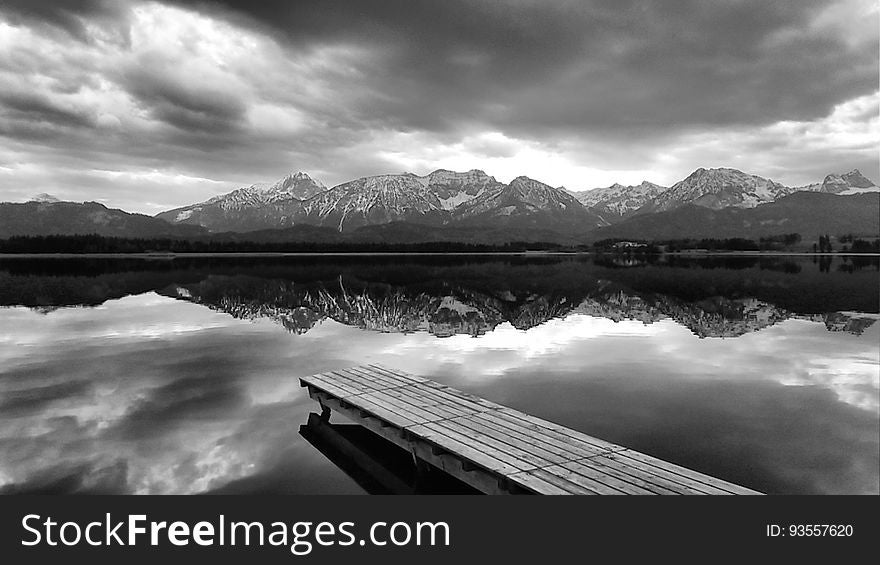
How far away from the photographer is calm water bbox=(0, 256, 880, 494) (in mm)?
14820

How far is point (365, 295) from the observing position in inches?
2419

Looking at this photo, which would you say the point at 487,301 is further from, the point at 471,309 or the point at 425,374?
the point at 425,374

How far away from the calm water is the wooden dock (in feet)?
6.53

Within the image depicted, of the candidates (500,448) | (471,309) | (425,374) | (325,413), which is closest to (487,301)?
(471,309)

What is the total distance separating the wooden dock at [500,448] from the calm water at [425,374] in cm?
199

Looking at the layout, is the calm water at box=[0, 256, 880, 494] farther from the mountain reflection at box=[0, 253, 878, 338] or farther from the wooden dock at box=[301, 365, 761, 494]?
the wooden dock at box=[301, 365, 761, 494]

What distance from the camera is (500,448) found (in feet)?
43.7

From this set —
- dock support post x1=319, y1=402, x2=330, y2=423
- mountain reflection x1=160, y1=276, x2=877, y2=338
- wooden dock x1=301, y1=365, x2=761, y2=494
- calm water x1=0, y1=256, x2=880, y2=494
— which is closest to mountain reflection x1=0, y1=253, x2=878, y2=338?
mountain reflection x1=160, y1=276, x2=877, y2=338

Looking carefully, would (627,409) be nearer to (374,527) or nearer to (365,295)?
(374,527)

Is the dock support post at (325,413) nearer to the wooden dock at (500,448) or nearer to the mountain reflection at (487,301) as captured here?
the wooden dock at (500,448)

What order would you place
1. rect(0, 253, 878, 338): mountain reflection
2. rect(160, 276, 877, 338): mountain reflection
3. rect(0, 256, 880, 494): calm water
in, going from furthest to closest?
1. rect(0, 253, 878, 338): mountain reflection
2. rect(160, 276, 877, 338): mountain reflection
3. rect(0, 256, 880, 494): calm water

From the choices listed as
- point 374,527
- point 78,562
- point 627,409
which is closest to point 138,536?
point 78,562

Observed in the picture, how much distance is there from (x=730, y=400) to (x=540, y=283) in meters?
59.5

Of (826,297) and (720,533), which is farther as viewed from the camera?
(826,297)
